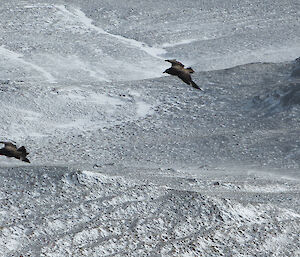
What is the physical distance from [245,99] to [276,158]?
Answer: 8.03m

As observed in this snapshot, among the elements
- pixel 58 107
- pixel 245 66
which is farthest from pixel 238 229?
pixel 245 66

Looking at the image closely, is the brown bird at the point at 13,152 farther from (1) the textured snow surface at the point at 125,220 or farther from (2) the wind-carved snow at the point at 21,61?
(2) the wind-carved snow at the point at 21,61

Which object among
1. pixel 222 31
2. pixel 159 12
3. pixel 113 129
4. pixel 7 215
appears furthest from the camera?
pixel 159 12

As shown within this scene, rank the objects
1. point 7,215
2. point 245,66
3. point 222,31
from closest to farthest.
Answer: point 7,215, point 245,66, point 222,31

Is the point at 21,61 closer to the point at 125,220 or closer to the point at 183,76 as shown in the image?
the point at 183,76

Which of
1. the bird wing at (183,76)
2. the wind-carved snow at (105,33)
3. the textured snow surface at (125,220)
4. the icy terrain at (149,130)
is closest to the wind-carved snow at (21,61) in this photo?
the icy terrain at (149,130)

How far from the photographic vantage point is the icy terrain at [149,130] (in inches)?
739

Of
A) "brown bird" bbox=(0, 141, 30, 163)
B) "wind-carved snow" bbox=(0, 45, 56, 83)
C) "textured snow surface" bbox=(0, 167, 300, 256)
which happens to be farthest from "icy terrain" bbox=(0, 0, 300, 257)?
"brown bird" bbox=(0, 141, 30, 163)

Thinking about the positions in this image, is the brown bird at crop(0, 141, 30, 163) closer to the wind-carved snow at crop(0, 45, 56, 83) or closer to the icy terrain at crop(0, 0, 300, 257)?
the icy terrain at crop(0, 0, 300, 257)

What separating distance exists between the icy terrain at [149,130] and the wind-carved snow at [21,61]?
143 millimetres

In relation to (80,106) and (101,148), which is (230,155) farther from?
(80,106)

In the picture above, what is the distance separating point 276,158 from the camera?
95.9 ft

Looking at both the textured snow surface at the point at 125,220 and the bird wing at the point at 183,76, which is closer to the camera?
the textured snow surface at the point at 125,220

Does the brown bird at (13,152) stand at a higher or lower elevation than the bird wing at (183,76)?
lower
